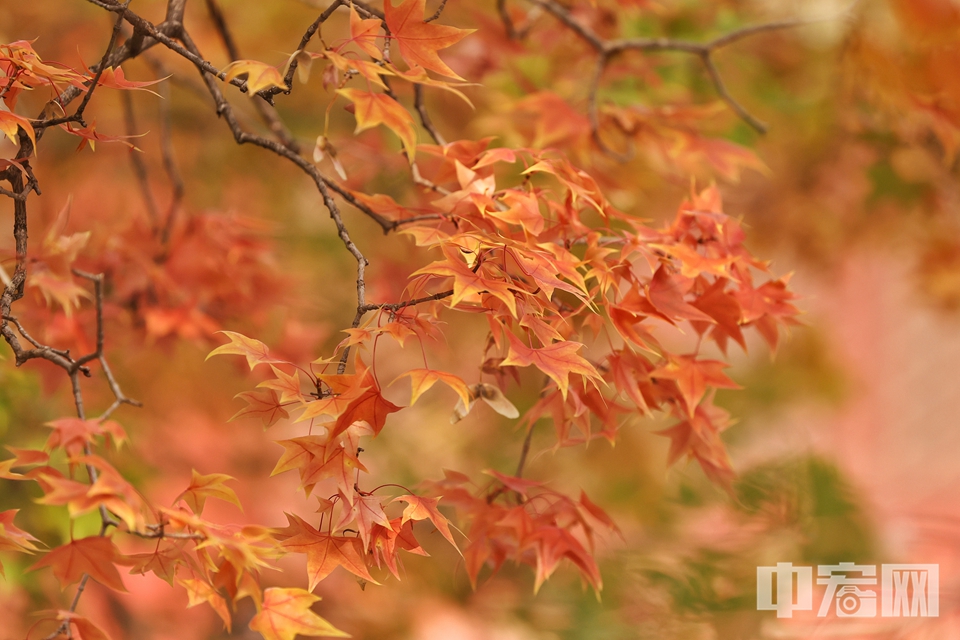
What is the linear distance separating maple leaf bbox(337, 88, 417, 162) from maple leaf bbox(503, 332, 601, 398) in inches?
6.4

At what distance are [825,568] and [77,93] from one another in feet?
4.02

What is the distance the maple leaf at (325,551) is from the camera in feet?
1.63

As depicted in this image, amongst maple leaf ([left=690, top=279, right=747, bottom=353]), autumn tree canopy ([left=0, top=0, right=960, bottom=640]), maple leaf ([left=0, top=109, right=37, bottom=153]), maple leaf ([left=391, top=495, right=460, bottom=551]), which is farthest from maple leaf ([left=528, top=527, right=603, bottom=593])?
maple leaf ([left=0, top=109, right=37, bottom=153])

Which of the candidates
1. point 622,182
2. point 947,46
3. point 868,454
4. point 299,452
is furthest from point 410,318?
point 868,454

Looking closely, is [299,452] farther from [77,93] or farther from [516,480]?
[77,93]

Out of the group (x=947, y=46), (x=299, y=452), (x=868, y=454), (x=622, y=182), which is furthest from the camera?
(x=868, y=454)

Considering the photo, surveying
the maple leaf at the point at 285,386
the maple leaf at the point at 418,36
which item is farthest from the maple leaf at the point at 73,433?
the maple leaf at the point at 418,36

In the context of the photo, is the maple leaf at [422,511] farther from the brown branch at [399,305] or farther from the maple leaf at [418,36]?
the maple leaf at [418,36]

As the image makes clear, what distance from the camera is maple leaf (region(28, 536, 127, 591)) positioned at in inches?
18.4

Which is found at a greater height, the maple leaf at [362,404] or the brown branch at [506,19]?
the brown branch at [506,19]

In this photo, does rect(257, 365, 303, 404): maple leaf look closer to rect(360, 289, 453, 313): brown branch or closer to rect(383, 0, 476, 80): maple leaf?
rect(360, 289, 453, 313): brown branch

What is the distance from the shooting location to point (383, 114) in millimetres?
514

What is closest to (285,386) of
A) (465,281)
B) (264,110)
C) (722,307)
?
(465,281)

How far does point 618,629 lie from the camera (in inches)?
54.1
